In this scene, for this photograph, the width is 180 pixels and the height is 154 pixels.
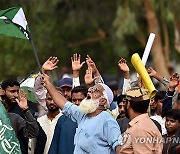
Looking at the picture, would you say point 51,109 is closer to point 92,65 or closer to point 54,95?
point 92,65

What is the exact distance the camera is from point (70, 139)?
9.72 metres

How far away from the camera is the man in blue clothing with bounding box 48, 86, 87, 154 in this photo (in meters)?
9.72

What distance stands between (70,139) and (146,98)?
5.67ft

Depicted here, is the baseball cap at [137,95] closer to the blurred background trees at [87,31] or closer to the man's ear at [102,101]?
the man's ear at [102,101]

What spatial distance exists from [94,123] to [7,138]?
99 centimetres

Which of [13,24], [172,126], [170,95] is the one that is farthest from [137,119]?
[13,24]

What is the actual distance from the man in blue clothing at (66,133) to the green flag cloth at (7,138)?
79 centimetres

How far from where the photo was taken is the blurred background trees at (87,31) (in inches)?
1140

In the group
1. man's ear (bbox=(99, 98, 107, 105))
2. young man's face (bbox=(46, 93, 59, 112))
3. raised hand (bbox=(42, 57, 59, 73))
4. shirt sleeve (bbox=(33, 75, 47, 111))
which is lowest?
young man's face (bbox=(46, 93, 59, 112))

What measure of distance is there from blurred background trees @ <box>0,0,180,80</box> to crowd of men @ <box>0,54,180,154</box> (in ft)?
57.8

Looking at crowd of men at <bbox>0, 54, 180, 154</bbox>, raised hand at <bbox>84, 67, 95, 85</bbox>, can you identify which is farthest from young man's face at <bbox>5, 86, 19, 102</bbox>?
raised hand at <bbox>84, 67, 95, 85</bbox>

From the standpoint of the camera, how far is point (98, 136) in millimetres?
8523

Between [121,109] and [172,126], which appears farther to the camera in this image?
[121,109]

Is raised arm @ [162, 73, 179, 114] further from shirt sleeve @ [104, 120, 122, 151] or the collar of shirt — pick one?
the collar of shirt
